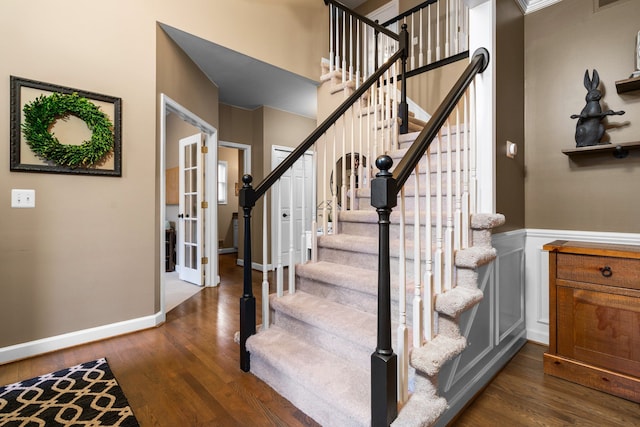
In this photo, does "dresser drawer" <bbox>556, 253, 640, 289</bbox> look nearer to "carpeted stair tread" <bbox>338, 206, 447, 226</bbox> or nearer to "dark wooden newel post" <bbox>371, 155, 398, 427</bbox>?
"carpeted stair tread" <bbox>338, 206, 447, 226</bbox>

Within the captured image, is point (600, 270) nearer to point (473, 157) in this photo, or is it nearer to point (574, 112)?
point (473, 157)

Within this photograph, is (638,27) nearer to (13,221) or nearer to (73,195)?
(73,195)

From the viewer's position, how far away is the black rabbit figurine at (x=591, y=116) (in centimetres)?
216

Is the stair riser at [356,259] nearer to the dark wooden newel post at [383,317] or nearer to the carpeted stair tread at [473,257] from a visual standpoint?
the carpeted stair tread at [473,257]

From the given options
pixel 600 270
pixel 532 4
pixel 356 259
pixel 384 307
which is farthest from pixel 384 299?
pixel 532 4

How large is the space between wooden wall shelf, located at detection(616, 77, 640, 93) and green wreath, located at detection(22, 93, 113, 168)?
3647 mm

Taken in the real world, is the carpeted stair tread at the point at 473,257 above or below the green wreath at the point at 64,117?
below

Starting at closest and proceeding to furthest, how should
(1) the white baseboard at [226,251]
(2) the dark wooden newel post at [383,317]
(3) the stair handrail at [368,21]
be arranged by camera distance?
1. (2) the dark wooden newel post at [383,317]
2. (3) the stair handrail at [368,21]
3. (1) the white baseboard at [226,251]

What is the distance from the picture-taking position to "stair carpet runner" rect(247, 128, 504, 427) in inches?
52.0

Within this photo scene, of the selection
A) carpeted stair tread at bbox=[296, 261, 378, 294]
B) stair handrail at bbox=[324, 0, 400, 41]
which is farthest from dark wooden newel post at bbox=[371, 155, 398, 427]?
stair handrail at bbox=[324, 0, 400, 41]

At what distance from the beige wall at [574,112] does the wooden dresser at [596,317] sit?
0.50 m

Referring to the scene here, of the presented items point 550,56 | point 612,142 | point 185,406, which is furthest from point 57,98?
point 612,142

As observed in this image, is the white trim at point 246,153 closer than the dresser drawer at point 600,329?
No

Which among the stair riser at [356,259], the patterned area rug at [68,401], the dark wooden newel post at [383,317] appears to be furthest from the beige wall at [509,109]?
the patterned area rug at [68,401]
